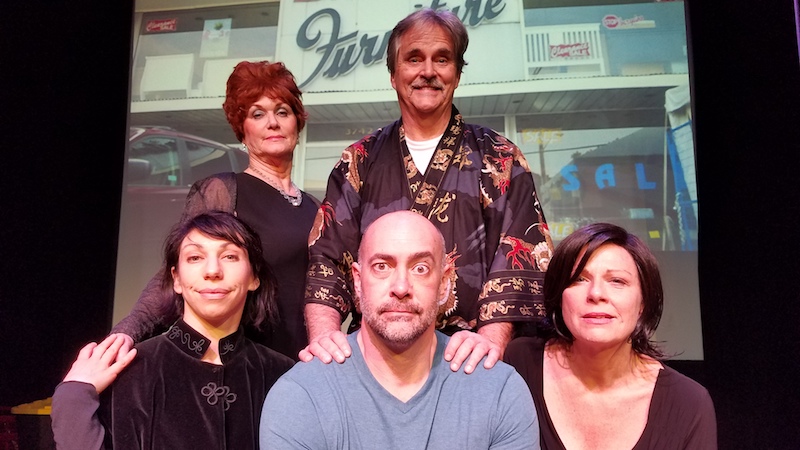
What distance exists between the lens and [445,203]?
1.61 metres

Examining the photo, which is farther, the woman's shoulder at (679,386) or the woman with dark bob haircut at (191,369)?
the woman's shoulder at (679,386)

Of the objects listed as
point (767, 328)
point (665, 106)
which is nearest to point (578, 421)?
point (767, 328)

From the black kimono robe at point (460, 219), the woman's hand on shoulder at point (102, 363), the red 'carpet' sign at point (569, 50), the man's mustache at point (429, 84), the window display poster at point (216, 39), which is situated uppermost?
the window display poster at point (216, 39)

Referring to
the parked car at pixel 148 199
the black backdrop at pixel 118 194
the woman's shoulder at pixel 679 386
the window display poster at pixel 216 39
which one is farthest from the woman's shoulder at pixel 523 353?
the window display poster at pixel 216 39

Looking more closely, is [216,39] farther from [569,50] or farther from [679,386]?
[679,386]

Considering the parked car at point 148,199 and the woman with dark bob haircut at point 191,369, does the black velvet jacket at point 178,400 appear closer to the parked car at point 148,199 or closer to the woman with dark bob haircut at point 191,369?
the woman with dark bob haircut at point 191,369

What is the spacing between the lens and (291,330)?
1.77 metres

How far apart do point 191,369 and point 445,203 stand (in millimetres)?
739

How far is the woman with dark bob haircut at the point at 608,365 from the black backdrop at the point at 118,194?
4.55ft

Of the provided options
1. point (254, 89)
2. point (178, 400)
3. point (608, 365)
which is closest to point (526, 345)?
point (608, 365)

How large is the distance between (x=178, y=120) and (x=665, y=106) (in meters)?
2.56

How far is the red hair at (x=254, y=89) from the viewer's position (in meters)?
1.89

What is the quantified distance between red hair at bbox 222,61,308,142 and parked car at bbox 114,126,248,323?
1499 millimetres

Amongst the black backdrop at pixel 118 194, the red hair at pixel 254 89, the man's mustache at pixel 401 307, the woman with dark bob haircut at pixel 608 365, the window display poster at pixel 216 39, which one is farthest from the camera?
the window display poster at pixel 216 39
